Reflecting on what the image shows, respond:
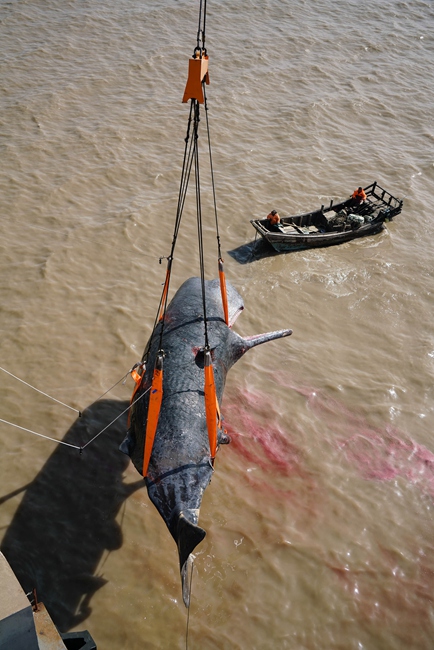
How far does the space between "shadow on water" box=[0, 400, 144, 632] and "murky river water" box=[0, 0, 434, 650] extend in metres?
0.04

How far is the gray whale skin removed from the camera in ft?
23.2

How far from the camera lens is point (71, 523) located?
1010 cm

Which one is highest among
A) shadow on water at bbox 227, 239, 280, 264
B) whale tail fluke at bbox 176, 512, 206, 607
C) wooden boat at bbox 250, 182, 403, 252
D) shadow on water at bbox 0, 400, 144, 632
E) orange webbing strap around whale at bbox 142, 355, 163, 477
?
orange webbing strap around whale at bbox 142, 355, 163, 477

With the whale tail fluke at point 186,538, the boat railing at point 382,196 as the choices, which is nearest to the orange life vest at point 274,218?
the boat railing at point 382,196

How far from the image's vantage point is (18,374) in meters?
12.8

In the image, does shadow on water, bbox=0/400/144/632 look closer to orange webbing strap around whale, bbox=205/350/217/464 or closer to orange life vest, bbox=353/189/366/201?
orange webbing strap around whale, bbox=205/350/217/464

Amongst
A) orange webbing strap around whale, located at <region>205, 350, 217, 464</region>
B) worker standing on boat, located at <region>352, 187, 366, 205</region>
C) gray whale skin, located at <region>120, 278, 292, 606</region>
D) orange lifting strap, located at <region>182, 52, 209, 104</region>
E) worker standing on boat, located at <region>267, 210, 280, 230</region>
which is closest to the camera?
gray whale skin, located at <region>120, 278, 292, 606</region>

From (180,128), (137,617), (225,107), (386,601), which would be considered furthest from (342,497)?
(225,107)

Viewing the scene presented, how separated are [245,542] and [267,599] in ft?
3.59

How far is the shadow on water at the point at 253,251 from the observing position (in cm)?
1789

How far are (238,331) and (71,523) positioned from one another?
22.5 ft

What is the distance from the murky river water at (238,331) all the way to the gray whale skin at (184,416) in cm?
285

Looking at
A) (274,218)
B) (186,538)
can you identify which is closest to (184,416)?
(186,538)

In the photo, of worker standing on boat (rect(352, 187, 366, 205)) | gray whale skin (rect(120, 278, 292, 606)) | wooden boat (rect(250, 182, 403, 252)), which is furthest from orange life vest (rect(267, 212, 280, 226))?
gray whale skin (rect(120, 278, 292, 606))
